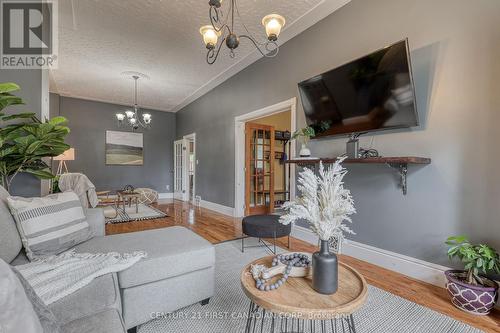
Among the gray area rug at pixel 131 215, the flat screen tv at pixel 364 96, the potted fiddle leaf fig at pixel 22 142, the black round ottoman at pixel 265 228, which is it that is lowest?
the gray area rug at pixel 131 215

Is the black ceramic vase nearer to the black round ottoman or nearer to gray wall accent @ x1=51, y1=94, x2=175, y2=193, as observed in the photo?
the black round ottoman

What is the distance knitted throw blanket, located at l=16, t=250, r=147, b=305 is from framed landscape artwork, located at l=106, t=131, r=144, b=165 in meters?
6.39

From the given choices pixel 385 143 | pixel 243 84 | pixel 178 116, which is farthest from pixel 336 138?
pixel 178 116

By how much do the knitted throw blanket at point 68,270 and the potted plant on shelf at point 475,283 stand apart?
7.31 feet

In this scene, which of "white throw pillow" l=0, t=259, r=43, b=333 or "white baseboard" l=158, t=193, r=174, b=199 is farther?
"white baseboard" l=158, t=193, r=174, b=199

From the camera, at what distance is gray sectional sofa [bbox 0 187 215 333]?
1.03 meters

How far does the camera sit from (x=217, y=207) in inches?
215

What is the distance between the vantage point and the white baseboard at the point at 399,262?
208cm

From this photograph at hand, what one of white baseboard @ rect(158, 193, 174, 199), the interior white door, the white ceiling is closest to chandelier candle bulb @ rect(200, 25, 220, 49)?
the white ceiling

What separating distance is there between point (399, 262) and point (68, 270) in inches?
106

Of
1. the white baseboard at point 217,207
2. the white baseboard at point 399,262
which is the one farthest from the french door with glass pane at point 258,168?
the white baseboard at point 399,262

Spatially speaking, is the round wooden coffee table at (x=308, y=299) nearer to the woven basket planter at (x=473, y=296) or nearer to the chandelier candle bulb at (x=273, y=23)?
the woven basket planter at (x=473, y=296)

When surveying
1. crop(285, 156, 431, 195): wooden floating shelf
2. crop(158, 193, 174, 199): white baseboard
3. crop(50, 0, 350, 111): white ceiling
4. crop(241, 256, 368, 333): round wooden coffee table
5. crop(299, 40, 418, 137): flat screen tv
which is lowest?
crop(158, 193, 174, 199): white baseboard

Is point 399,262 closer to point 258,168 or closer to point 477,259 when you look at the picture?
point 477,259
